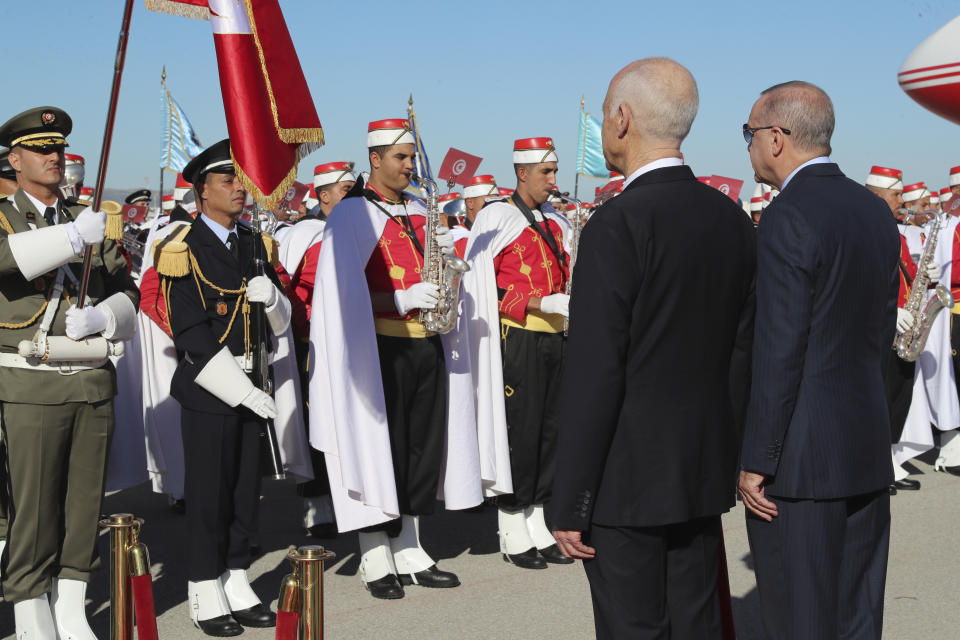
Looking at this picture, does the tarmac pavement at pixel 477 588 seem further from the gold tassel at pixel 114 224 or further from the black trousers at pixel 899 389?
the gold tassel at pixel 114 224

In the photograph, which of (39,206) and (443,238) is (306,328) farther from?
(39,206)

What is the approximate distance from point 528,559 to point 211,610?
190cm

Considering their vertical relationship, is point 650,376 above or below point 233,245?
below

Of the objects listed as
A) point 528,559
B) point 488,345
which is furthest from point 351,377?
point 528,559

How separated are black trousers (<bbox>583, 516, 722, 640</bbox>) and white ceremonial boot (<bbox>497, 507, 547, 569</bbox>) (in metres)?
3.24

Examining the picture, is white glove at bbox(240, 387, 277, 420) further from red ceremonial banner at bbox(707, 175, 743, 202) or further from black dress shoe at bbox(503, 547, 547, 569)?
red ceremonial banner at bbox(707, 175, 743, 202)

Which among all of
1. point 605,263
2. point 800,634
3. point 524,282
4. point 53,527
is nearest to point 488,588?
point 524,282

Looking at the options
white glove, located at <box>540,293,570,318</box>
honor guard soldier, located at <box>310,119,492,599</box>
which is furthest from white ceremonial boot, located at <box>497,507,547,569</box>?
white glove, located at <box>540,293,570,318</box>

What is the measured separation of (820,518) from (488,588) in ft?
9.02

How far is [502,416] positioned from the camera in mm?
6281

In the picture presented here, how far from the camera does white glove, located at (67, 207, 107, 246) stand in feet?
13.7

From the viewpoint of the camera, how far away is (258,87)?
4156 mm

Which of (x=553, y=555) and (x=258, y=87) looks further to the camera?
(x=553, y=555)

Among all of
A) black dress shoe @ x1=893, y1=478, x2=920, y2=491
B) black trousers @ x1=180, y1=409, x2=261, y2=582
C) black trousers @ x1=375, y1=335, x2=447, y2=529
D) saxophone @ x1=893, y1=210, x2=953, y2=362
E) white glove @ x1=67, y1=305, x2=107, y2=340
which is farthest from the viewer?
black dress shoe @ x1=893, y1=478, x2=920, y2=491
